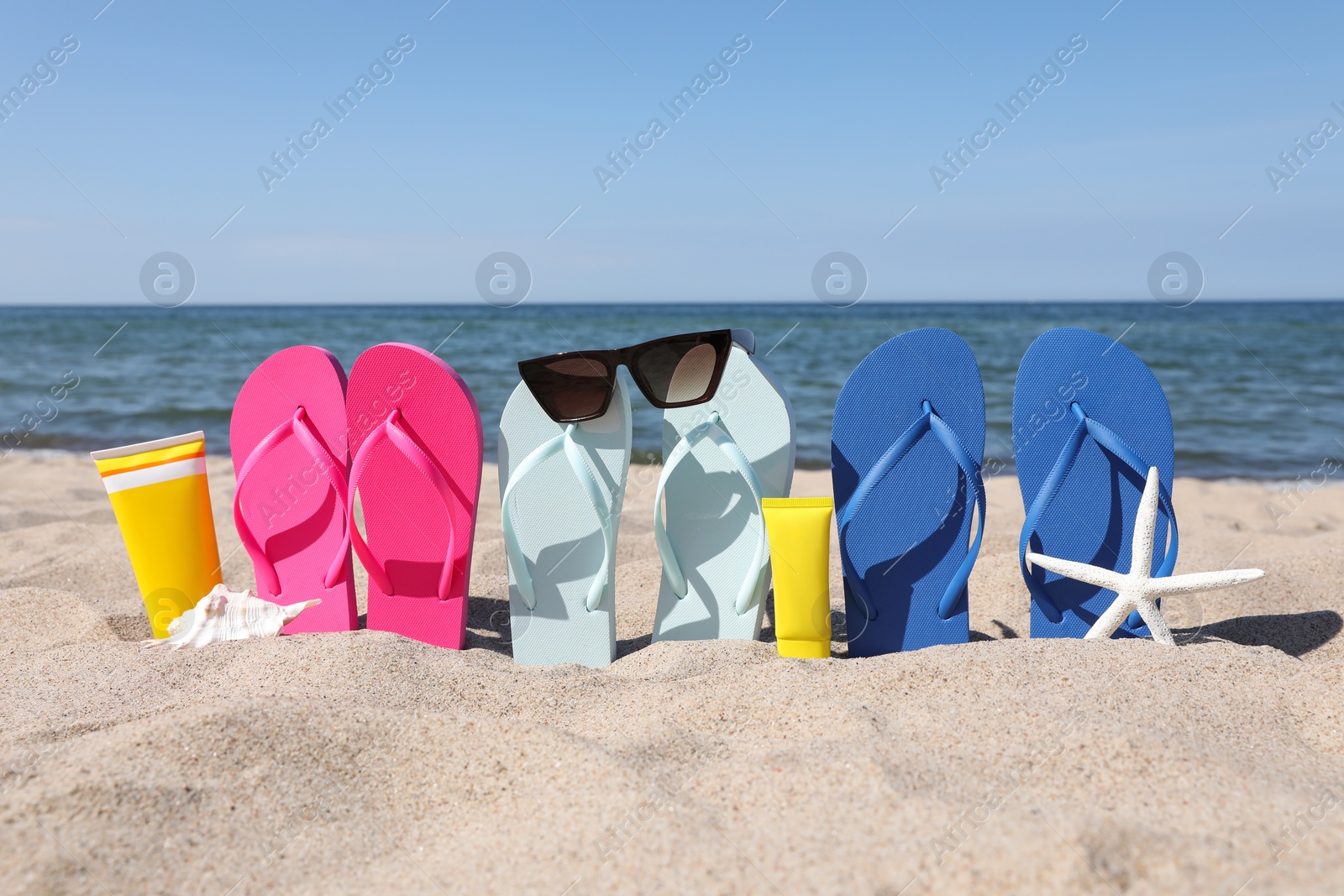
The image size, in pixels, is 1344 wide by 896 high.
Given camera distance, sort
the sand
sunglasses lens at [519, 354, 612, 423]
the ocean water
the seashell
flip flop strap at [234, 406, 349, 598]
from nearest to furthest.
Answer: the sand
the seashell
sunglasses lens at [519, 354, 612, 423]
flip flop strap at [234, 406, 349, 598]
the ocean water

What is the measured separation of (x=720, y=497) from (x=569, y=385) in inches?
23.2

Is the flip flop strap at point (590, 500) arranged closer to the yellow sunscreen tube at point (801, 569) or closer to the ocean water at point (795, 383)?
the yellow sunscreen tube at point (801, 569)

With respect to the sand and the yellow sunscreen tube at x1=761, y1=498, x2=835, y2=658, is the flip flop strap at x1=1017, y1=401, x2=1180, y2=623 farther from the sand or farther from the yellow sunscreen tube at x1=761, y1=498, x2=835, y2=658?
the yellow sunscreen tube at x1=761, y1=498, x2=835, y2=658

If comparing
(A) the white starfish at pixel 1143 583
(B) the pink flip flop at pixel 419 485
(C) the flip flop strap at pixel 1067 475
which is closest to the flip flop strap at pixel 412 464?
(B) the pink flip flop at pixel 419 485

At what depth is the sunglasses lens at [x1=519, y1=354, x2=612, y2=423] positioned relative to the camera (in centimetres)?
246

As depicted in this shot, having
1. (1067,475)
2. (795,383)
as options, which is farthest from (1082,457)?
(795,383)

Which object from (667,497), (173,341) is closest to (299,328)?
(173,341)

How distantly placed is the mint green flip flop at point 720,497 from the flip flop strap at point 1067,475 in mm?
724

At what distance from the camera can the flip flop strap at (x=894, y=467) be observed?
7.80ft

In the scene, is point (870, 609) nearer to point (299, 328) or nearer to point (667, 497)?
point (667, 497)

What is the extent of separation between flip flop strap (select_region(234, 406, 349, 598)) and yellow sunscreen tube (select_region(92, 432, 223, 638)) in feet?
0.38

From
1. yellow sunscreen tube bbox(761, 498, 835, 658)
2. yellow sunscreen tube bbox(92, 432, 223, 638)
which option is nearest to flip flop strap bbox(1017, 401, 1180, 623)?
yellow sunscreen tube bbox(761, 498, 835, 658)

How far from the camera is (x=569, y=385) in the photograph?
252 centimetres

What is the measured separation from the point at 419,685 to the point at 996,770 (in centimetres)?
130
